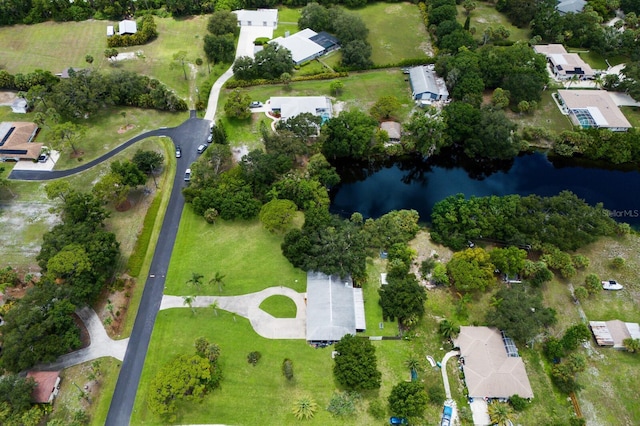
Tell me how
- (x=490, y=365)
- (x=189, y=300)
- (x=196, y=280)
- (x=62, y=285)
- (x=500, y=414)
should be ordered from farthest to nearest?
(x=196, y=280) < (x=189, y=300) < (x=62, y=285) < (x=490, y=365) < (x=500, y=414)

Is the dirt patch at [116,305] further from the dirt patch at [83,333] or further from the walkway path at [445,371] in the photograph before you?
the walkway path at [445,371]

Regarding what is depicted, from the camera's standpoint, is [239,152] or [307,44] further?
[307,44]

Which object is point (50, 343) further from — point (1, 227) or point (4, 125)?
point (4, 125)

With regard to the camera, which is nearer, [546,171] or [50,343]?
[50,343]

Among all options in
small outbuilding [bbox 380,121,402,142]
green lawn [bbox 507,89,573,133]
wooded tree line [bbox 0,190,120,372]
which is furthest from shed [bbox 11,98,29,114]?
green lawn [bbox 507,89,573,133]

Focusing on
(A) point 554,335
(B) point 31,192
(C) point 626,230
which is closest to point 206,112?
(B) point 31,192

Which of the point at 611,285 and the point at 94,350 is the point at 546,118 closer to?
the point at 611,285

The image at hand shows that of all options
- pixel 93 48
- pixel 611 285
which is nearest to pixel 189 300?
pixel 611 285
